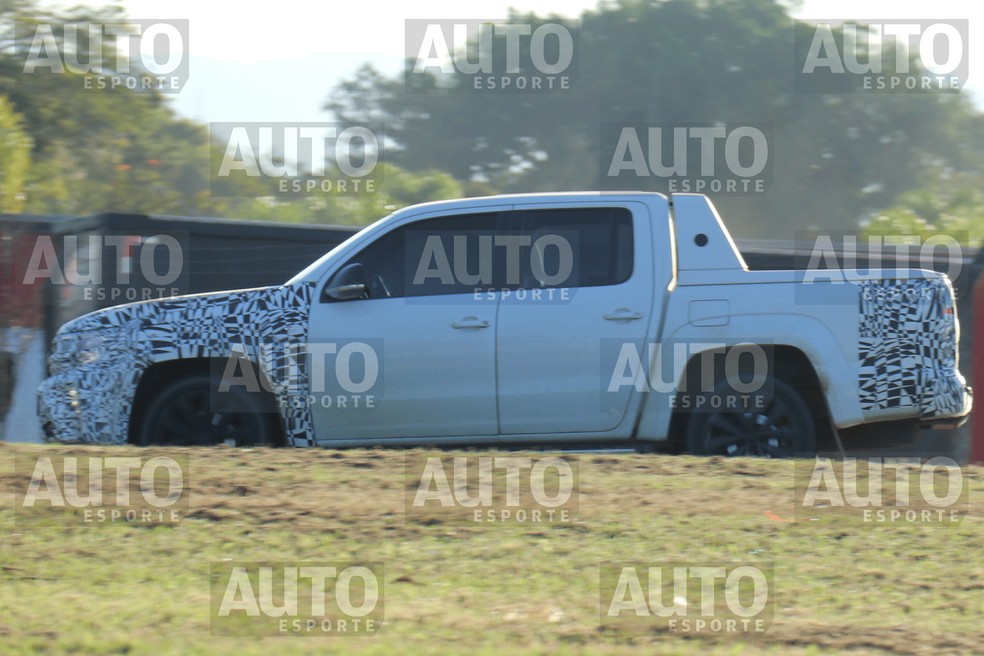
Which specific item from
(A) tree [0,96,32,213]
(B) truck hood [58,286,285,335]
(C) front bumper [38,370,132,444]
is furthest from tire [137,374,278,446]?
(A) tree [0,96,32,213]

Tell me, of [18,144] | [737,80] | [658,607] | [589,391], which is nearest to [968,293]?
[589,391]

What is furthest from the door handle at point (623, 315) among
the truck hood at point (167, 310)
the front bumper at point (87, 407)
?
the front bumper at point (87, 407)

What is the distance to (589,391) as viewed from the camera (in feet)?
25.4

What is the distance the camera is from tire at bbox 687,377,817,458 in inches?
309

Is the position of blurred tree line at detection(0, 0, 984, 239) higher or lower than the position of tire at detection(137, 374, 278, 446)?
higher

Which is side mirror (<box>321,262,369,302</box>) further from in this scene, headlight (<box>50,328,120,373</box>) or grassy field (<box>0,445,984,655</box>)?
headlight (<box>50,328,120,373</box>)

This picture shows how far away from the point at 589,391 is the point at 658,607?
2.68 m

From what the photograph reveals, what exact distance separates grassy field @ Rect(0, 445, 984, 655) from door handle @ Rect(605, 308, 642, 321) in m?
0.88

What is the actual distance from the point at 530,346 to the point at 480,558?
7.28 feet

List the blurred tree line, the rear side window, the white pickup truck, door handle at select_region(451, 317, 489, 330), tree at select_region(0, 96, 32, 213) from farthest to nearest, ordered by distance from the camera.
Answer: the blurred tree line, tree at select_region(0, 96, 32, 213), the rear side window, door handle at select_region(451, 317, 489, 330), the white pickup truck

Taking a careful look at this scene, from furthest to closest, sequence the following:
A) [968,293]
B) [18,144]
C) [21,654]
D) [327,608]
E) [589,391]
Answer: [18,144] → [968,293] → [589,391] → [327,608] → [21,654]

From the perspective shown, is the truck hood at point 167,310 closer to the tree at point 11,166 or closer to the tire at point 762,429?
the tire at point 762,429

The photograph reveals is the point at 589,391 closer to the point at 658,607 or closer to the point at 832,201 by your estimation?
the point at 658,607

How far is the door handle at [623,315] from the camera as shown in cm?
775
